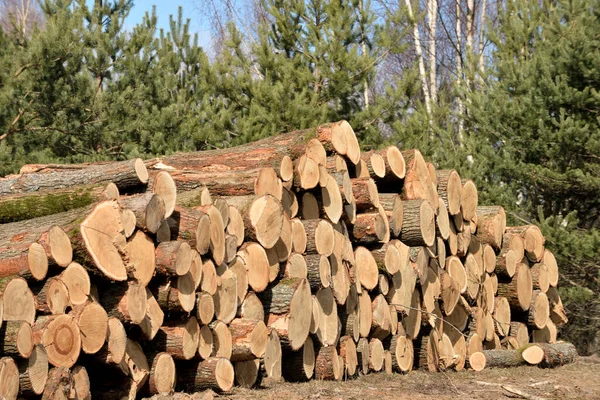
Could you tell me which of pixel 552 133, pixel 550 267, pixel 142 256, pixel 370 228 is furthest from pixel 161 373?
pixel 552 133

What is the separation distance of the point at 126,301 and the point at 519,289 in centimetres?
525

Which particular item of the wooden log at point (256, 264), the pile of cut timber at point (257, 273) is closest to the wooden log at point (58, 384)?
the pile of cut timber at point (257, 273)

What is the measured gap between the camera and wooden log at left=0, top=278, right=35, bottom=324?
443 centimetres

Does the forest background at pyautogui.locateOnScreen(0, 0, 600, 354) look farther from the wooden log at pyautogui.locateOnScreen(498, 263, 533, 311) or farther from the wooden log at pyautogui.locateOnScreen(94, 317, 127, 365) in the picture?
the wooden log at pyautogui.locateOnScreen(94, 317, 127, 365)

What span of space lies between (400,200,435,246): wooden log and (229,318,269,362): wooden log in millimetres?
2075

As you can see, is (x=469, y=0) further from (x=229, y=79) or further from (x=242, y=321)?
(x=242, y=321)

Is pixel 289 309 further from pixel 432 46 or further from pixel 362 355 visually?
pixel 432 46

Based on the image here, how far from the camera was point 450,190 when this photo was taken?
808 centimetres

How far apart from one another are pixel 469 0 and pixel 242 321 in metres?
14.3

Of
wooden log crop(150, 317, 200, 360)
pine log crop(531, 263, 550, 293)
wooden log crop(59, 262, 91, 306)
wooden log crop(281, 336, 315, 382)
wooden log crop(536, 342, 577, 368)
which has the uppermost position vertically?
wooden log crop(59, 262, 91, 306)

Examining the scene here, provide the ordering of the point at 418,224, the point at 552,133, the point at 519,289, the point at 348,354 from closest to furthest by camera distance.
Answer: the point at 348,354 → the point at 418,224 → the point at 519,289 → the point at 552,133

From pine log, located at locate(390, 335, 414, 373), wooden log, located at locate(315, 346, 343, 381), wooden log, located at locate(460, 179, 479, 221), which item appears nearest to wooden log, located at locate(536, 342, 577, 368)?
wooden log, located at locate(460, 179, 479, 221)

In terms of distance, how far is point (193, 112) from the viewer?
1325cm

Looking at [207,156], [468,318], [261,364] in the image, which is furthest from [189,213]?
[468,318]
